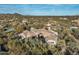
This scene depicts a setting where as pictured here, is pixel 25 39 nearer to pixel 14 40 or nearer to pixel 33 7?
pixel 14 40

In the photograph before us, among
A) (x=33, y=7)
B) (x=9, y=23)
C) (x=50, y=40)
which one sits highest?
(x=33, y=7)

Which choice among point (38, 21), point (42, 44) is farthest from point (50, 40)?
point (38, 21)
